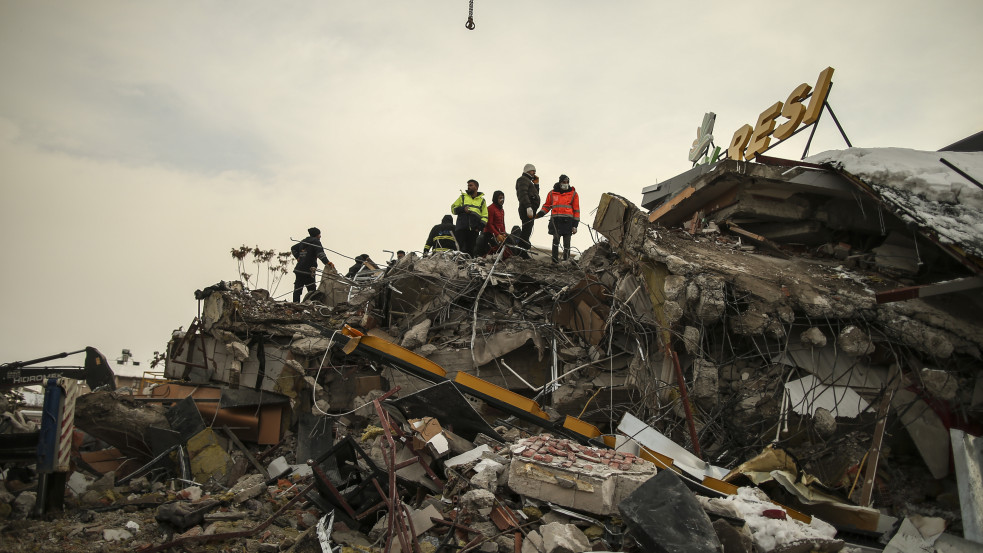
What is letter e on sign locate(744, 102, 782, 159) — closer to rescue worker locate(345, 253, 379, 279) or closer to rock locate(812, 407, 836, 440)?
rock locate(812, 407, 836, 440)

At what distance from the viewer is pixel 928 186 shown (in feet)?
24.6

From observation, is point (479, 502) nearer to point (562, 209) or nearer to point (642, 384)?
point (642, 384)

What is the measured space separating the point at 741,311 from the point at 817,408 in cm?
130

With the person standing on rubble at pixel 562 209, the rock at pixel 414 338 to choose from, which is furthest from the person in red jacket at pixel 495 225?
the rock at pixel 414 338

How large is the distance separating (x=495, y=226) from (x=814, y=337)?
6.64 m

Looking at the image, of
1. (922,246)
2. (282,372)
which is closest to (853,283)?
(922,246)

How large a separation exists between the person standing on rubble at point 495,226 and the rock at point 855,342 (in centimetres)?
655

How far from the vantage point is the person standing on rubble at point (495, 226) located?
1195 cm

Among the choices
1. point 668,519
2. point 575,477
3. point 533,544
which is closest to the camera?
point 668,519

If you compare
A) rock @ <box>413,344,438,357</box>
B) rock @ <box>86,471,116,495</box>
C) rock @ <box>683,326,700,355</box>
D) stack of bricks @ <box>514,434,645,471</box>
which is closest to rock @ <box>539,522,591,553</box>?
stack of bricks @ <box>514,434,645,471</box>

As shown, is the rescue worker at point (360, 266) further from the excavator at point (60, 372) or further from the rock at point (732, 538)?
the rock at point (732, 538)

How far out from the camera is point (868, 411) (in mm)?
6586

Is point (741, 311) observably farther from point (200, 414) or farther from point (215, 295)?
point (215, 295)

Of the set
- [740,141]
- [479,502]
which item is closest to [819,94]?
[740,141]
